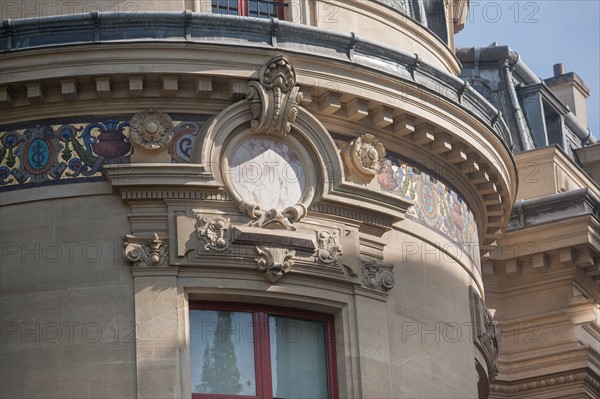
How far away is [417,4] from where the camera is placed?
3466cm

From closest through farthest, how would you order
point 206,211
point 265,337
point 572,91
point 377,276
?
point 206,211 < point 265,337 < point 377,276 < point 572,91

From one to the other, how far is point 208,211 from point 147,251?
42.7 inches

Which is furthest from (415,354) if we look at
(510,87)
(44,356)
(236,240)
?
(510,87)

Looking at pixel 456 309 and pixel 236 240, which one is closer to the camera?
pixel 236 240

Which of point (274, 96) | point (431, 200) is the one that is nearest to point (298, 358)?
point (431, 200)

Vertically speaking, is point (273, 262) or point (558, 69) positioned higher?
point (558, 69)

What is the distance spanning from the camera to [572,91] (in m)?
53.4

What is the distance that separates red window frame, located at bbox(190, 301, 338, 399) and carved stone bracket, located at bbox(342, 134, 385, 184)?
7.26ft

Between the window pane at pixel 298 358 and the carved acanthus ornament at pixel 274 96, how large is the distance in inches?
113

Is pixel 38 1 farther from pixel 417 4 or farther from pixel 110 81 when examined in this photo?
pixel 417 4

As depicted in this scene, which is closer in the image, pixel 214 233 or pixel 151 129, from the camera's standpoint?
pixel 214 233

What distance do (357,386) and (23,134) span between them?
6051 mm

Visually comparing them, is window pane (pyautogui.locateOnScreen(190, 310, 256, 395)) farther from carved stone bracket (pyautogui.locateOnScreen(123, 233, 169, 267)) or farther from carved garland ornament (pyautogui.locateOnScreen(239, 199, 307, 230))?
carved garland ornament (pyautogui.locateOnScreen(239, 199, 307, 230))

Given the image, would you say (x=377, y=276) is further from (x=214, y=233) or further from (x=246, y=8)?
(x=246, y=8)
